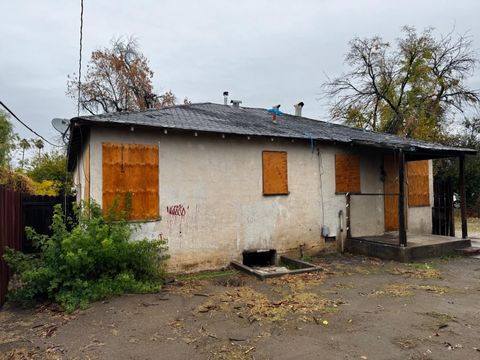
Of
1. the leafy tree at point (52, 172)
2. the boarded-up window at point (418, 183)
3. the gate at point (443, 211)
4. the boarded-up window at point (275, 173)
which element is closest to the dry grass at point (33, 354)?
the boarded-up window at point (275, 173)

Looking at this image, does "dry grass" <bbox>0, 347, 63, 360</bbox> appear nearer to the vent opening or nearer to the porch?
the vent opening

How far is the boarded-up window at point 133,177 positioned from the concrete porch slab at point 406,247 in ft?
18.6

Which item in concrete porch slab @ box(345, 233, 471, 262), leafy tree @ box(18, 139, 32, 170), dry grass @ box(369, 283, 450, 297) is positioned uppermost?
leafy tree @ box(18, 139, 32, 170)

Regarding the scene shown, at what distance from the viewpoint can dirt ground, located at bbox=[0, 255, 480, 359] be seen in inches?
157

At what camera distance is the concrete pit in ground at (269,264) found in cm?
784

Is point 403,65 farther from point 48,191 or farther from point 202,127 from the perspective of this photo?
point 48,191

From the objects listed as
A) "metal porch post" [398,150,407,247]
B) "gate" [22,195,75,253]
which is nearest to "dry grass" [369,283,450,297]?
"metal porch post" [398,150,407,247]

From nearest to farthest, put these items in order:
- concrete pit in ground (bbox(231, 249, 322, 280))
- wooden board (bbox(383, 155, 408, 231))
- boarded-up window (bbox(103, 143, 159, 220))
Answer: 1. boarded-up window (bbox(103, 143, 159, 220))
2. concrete pit in ground (bbox(231, 249, 322, 280))
3. wooden board (bbox(383, 155, 408, 231))

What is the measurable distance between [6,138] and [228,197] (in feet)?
74.6

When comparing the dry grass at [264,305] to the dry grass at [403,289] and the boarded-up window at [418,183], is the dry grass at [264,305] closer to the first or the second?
the dry grass at [403,289]

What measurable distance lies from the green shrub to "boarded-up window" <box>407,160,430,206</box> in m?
9.01

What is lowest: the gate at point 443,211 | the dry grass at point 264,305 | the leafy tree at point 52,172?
the dry grass at point 264,305

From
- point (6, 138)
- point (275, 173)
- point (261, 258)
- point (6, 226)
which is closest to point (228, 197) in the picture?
point (275, 173)

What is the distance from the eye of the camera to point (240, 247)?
864cm
